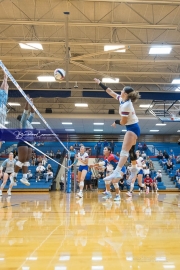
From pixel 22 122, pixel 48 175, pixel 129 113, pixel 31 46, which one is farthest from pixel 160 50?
pixel 48 175

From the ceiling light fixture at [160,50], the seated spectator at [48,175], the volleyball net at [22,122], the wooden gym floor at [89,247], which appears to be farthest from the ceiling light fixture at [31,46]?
the wooden gym floor at [89,247]

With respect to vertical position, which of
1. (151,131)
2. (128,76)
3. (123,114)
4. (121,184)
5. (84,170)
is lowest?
(121,184)

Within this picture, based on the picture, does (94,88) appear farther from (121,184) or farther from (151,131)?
(151,131)

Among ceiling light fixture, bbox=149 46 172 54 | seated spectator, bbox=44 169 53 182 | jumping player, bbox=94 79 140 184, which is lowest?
seated spectator, bbox=44 169 53 182

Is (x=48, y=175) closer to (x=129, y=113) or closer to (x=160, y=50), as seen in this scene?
(x=160, y=50)

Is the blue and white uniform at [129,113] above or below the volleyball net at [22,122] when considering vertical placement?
below

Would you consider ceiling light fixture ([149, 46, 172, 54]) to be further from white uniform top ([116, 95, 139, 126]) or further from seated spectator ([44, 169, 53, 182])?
seated spectator ([44, 169, 53, 182])

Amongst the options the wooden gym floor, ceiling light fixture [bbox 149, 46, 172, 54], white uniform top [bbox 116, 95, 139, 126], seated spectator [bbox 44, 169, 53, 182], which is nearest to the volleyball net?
seated spectator [bbox 44, 169, 53, 182]

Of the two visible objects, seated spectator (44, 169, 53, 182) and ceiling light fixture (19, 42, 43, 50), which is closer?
ceiling light fixture (19, 42, 43, 50)

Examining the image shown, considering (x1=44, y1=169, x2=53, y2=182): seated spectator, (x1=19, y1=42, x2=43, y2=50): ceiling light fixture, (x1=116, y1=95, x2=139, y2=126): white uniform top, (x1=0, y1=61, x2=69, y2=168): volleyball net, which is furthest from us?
(x1=44, y1=169, x2=53, y2=182): seated spectator

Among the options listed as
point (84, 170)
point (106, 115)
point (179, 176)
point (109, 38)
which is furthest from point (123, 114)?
point (106, 115)

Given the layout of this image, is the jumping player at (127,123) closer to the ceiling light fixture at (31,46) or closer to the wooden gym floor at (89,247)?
the wooden gym floor at (89,247)

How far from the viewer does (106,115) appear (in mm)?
24625

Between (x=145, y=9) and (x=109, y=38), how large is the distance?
265 centimetres
